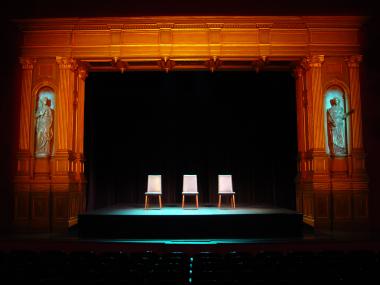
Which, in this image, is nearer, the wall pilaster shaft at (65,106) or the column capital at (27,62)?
the wall pilaster shaft at (65,106)

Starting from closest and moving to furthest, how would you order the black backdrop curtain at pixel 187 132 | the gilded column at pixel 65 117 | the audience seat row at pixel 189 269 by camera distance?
the audience seat row at pixel 189 269 < the gilded column at pixel 65 117 < the black backdrop curtain at pixel 187 132

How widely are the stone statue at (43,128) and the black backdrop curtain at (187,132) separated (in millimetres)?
2190

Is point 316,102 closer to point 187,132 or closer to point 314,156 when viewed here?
point 314,156

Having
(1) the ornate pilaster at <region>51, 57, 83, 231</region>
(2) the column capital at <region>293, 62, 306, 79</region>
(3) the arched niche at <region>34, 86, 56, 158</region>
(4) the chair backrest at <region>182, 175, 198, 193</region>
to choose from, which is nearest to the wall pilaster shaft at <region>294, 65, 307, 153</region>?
(2) the column capital at <region>293, 62, 306, 79</region>

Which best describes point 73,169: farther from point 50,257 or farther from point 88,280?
point 88,280

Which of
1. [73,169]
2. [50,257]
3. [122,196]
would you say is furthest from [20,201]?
[50,257]

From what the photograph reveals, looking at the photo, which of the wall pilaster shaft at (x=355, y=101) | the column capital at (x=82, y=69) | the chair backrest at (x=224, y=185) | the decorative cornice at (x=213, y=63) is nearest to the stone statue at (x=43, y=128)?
the column capital at (x=82, y=69)

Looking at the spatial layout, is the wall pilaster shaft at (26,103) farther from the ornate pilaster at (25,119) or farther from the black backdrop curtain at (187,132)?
the black backdrop curtain at (187,132)

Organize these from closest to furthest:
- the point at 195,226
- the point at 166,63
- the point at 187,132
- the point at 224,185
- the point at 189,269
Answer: the point at 189,269 < the point at 195,226 < the point at 166,63 < the point at 224,185 < the point at 187,132

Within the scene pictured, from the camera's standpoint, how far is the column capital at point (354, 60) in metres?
7.51

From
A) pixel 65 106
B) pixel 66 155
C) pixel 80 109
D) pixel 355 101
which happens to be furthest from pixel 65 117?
pixel 355 101

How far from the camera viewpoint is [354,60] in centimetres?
753

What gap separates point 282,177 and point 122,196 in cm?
418

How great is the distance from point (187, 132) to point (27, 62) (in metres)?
4.21
